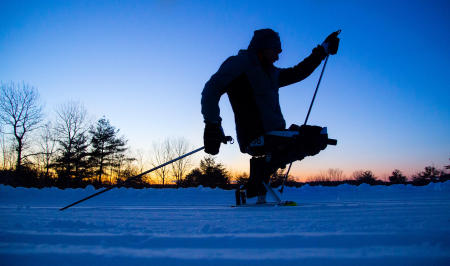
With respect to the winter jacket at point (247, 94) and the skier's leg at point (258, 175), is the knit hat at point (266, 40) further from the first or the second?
the skier's leg at point (258, 175)

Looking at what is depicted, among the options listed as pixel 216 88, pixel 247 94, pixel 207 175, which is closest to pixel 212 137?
pixel 216 88

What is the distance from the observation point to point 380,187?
7520 millimetres

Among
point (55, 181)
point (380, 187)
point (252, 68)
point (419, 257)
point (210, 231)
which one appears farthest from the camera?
point (55, 181)

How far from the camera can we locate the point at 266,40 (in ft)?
8.50

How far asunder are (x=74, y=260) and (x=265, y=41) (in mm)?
2523

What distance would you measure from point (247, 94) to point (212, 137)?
0.63 m

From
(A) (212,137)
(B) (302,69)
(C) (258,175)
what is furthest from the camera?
(B) (302,69)

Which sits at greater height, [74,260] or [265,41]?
[265,41]

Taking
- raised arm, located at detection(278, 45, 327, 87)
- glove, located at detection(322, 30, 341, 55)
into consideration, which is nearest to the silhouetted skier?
raised arm, located at detection(278, 45, 327, 87)

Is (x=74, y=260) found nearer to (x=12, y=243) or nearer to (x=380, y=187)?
(x=12, y=243)

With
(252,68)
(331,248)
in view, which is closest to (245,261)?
(331,248)

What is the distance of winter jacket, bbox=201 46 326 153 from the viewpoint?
2.42 metres

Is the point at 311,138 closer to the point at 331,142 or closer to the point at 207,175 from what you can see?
the point at 331,142

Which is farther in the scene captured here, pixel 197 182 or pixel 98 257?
pixel 197 182
